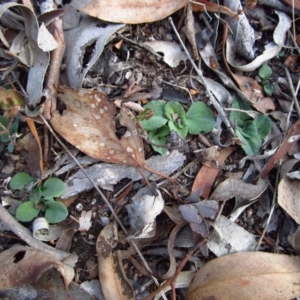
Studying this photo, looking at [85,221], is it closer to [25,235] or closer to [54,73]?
[25,235]

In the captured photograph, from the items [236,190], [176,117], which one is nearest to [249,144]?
[236,190]

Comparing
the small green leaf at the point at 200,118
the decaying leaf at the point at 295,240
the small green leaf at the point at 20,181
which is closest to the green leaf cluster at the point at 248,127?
the small green leaf at the point at 200,118

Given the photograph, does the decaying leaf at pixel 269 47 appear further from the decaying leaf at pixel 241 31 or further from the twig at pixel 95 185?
the twig at pixel 95 185

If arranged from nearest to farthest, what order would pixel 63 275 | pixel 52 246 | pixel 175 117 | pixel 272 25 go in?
pixel 63 275
pixel 52 246
pixel 175 117
pixel 272 25

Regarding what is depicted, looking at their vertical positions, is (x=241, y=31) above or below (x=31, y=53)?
below

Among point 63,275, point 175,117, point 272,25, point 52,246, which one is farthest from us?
point 272,25

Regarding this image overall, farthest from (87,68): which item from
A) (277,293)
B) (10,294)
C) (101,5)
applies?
(277,293)

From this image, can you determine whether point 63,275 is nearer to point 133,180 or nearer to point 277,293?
point 133,180

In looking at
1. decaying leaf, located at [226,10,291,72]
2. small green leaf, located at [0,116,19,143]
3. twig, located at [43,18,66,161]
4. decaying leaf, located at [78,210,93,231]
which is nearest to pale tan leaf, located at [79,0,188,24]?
twig, located at [43,18,66,161]
